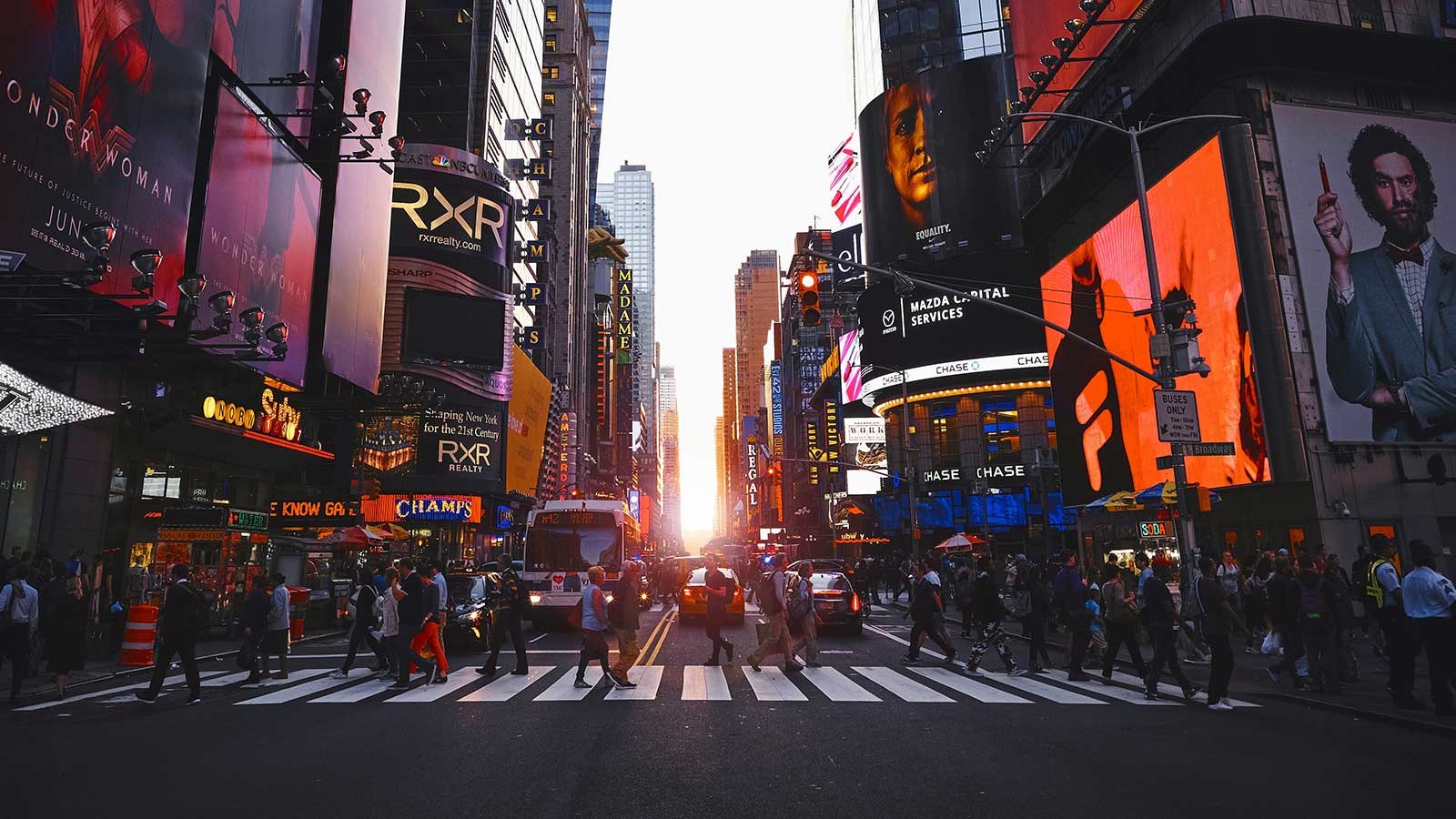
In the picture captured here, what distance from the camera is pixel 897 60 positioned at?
73125mm

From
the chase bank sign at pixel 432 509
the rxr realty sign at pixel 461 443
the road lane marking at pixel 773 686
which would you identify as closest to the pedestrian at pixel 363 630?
the road lane marking at pixel 773 686

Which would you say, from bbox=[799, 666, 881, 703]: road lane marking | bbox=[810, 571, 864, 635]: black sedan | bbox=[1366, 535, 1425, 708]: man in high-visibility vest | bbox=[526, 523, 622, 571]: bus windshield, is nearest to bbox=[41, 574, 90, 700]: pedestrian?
bbox=[799, 666, 881, 703]: road lane marking

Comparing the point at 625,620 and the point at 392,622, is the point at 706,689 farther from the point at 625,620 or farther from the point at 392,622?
the point at 392,622

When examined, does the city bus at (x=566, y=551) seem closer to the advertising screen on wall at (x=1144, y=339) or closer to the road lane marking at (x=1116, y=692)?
the road lane marking at (x=1116, y=692)

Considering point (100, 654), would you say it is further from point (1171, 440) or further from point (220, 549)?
point (1171, 440)

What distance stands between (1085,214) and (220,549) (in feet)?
117

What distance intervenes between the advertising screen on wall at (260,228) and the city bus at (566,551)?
10702 mm

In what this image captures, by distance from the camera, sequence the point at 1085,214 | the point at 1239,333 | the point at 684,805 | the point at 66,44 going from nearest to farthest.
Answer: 1. the point at 684,805
2. the point at 66,44
3. the point at 1239,333
4. the point at 1085,214

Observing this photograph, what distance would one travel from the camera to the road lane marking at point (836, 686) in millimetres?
11148

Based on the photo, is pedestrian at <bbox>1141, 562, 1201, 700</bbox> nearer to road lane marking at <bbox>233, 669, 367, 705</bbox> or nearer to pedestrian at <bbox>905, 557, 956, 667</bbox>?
pedestrian at <bbox>905, 557, 956, 667</bbox>

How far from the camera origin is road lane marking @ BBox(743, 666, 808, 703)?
438 inches

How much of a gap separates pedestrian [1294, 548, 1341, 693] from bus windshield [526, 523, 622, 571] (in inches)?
653

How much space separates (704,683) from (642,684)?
3.25 ft

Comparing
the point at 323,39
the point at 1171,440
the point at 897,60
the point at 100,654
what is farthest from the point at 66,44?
the point at 897,60
